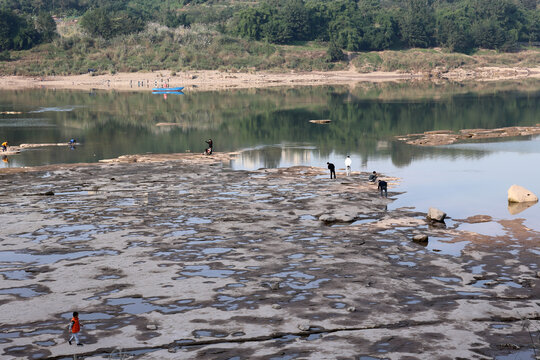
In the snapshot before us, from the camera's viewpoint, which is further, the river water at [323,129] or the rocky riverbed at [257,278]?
the river water at [323,129]

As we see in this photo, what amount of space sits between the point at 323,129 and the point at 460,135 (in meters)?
15.7

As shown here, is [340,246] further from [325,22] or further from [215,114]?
[325,22]

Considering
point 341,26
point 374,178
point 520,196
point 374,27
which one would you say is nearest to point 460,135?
point 374,178

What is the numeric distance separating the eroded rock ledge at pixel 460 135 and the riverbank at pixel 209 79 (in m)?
72.3

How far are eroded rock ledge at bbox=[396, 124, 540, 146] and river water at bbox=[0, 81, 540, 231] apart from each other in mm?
2076

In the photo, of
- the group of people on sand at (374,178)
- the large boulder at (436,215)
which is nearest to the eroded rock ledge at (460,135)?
the group of people on sand at (374,178)

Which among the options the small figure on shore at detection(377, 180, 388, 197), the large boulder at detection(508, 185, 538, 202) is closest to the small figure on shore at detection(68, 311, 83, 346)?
the small figure on shore at detection(377, 180, 388, 197)

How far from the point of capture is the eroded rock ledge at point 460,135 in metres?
67.4

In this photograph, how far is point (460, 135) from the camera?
71.4 m

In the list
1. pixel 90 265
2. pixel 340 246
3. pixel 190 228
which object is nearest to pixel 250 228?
pixel 190 228

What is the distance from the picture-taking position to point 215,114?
304 feet

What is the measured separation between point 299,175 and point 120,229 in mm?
18164

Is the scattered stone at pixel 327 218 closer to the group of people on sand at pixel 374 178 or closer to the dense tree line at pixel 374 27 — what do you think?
the group of people on sand at pixel 374 178

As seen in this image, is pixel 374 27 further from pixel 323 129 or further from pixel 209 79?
pixel 323 129
